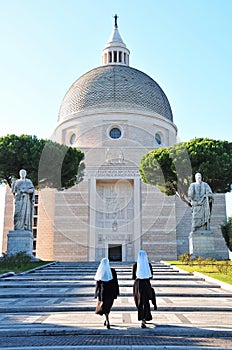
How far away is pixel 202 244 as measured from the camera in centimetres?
1873

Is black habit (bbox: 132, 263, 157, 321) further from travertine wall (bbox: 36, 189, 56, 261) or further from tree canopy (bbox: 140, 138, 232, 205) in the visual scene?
travertine wall (bbox: 36, 189, 56, 261)

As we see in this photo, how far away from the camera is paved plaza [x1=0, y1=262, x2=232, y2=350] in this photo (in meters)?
4.98

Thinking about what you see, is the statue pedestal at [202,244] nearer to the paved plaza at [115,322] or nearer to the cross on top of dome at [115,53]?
the paved plaza at [115,322]

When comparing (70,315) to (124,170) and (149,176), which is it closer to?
(149,176)

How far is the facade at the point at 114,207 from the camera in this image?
3394cm

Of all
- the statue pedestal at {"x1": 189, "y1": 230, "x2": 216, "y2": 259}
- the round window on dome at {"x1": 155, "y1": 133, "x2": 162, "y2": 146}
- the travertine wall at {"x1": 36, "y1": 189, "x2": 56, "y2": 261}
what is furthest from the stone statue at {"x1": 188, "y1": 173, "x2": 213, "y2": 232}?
the round window on dome at {"x1": 155, "y1": 133, "x2": 162, "y2": 146}

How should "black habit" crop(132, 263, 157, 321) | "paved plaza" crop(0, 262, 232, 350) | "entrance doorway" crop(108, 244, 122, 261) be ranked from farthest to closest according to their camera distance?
1. "entrance doorway" crop(108, 244, 122, 261)
2. "black habit" crop(132, 263, 157, 321)
3. "paved plaza" crop(0, 262, 232, 350)

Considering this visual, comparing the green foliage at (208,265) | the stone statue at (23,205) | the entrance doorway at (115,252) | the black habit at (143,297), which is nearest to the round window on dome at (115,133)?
the entrance doorway at (115,252)

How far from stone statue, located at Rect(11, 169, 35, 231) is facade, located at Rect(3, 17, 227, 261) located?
1506cm

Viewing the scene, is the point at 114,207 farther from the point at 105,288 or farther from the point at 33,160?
the point at 105,288

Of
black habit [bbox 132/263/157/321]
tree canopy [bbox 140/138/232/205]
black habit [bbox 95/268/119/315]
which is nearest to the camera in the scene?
black habit [bbox 132/263/157/321]

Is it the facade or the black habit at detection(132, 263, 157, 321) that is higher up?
the facade

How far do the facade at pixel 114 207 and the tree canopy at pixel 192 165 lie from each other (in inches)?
326

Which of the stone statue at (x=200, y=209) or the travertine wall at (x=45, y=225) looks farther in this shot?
the travertine wall at (x=45, y=225)
